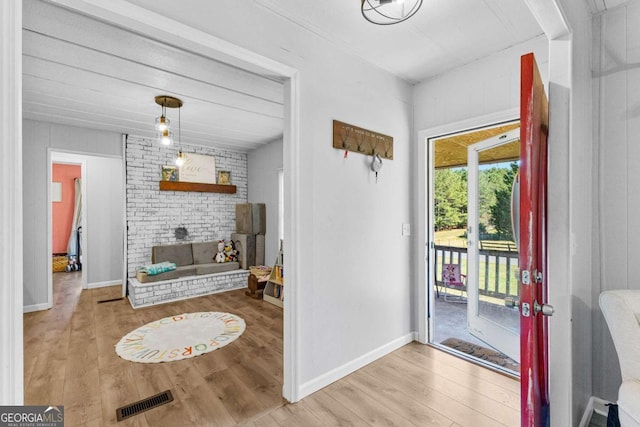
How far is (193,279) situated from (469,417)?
4.09 m

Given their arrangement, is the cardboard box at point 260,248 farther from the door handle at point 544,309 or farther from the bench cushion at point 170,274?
the door handle at point 544,309

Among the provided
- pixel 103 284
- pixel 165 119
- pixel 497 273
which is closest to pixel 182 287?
pixel 103 284

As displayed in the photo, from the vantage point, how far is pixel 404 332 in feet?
9.73

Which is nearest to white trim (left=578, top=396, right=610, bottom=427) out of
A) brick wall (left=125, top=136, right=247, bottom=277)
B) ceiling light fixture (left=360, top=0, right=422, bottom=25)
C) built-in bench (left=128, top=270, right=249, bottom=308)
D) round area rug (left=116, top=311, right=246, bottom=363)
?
ceiling light fixture (left=360, top=0, right=422, bottom=25)

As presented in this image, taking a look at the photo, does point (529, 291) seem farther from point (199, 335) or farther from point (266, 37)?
point (199, 335)

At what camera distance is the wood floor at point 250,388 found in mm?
1908

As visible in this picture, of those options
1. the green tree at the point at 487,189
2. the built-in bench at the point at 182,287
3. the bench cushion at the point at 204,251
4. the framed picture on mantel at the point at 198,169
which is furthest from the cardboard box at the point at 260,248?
the green tree at the point at 487,189

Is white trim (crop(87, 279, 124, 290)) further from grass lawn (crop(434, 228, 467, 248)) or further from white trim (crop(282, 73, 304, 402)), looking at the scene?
grass lawn (crop(434, 228, 467, 248))

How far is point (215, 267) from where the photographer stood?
5.10 m

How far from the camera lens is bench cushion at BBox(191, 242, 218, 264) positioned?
17.5 ft

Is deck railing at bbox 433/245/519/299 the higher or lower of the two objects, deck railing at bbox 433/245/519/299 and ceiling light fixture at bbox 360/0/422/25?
the lower

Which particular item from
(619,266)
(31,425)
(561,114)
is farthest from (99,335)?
(619,266)

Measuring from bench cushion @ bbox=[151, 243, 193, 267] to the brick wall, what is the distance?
0.59 ft

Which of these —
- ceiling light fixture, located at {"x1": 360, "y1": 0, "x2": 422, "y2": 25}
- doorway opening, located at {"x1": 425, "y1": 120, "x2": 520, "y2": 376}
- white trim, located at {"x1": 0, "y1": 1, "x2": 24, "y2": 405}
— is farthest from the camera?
doorway opening, located at {"x1": 425, "y1": 120, "x2": 520, "y2": 376}
